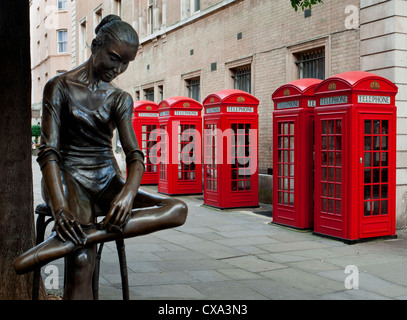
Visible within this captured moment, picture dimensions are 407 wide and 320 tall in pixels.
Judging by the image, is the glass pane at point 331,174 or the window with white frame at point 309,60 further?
the window with white frame at point 309,60

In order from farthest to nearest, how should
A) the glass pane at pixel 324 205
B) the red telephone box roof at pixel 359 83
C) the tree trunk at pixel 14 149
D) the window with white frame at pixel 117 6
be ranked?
the window with white frame at pixel 117 6
the glass pane at pixel 324 205
the red telephone box roof at pixel 359 83
the tree trunk at pixel 14 149

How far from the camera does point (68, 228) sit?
2.84m

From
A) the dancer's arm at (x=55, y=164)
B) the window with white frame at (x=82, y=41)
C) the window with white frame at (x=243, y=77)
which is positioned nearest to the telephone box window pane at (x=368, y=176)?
the dancer's arm at (x=55, y=164)

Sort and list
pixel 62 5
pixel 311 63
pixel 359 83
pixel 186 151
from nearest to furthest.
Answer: pixel 359 83 < pixel 311 63 < pixel 186 151 < pixel 62 5

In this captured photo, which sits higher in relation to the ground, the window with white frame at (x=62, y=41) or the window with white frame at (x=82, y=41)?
the window with white frame at (x=62, y=41)

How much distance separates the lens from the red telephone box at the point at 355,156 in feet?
24.8

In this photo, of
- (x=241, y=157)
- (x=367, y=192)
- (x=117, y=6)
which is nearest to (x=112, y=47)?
(x=367, y=192)

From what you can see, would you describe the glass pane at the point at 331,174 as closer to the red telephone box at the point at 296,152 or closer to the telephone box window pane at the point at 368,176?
the telephone box window pane at the point at 368,176

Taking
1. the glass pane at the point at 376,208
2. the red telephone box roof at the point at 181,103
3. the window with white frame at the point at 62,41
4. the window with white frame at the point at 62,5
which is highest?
the window with white frame at the point at 62,5

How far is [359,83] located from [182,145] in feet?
22.9

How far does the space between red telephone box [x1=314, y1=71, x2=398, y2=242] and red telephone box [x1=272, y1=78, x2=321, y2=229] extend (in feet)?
1.38

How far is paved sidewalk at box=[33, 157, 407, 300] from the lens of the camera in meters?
5.08

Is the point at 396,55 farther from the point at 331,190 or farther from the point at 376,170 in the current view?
the point at 331,190
